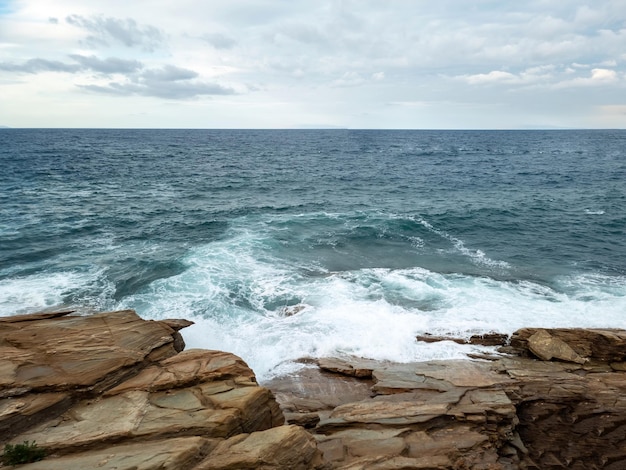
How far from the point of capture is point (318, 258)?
32.0 m

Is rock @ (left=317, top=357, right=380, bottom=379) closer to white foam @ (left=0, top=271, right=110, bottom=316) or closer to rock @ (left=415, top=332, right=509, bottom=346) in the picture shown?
rock @ (left=415, top=332, right=509, bottom=346)

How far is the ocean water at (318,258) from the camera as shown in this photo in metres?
21.8

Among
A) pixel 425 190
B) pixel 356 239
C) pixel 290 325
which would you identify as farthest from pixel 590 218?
pixel 290 325

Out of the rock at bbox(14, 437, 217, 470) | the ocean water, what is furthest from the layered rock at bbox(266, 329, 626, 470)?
the rock at bbox(14, 437, 217, 470)

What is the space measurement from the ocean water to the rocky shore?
11.4ft

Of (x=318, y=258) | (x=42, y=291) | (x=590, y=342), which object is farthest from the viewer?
(x=318, y=258)

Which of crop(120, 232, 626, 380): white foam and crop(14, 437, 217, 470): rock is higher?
crop(14, 437, 217, 470): rock

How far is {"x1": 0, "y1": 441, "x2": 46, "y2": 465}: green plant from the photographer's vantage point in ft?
29.7

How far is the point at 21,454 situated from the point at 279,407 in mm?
6331

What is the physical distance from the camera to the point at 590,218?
143 feet

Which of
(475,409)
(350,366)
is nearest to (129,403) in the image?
(350,366)

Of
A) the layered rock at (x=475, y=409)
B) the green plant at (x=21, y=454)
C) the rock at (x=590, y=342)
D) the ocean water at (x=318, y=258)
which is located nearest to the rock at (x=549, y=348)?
the layered rock at (x=475, y=409)

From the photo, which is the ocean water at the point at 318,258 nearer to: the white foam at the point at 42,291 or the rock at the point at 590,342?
the white foam at the point at 42,291

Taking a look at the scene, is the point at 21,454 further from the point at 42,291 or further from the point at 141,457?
the point at 42,291
